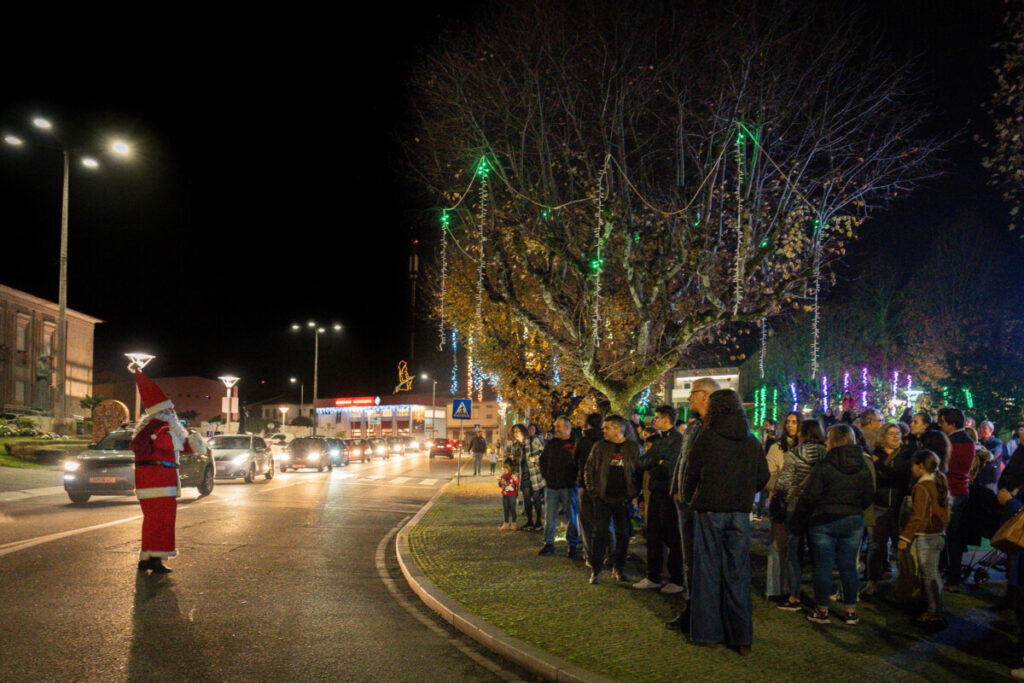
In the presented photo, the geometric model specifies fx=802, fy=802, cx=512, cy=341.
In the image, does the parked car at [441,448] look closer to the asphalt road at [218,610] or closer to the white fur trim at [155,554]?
the asphalt road at [218,610]

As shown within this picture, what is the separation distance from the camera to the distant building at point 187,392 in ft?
259

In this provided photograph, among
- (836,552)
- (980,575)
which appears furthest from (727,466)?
(980,575)

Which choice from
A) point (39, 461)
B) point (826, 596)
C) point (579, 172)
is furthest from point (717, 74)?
point (39, 461)

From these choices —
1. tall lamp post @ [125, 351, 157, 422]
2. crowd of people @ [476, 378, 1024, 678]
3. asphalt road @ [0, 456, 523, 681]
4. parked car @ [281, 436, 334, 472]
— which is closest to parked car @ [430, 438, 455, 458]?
parked car @ [281, 436, 334, 472]

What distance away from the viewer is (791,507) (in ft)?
23.8

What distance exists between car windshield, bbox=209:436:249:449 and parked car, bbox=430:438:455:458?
2507 centimetres

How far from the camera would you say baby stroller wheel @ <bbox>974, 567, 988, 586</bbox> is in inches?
347

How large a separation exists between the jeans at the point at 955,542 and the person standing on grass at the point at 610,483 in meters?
3.46

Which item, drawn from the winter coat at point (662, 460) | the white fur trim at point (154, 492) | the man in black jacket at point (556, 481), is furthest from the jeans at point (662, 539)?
the white fur trim at point (154, 492)

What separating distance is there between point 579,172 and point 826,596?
9.10m

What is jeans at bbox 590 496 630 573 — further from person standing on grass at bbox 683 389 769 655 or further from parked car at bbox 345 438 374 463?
parked car at bbox 345 438 374 463

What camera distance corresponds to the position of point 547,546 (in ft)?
34.2

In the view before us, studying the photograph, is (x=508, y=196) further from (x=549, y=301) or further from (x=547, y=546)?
(x=547, y=546)

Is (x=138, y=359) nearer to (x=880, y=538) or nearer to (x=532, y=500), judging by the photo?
(x=532, y=500)
